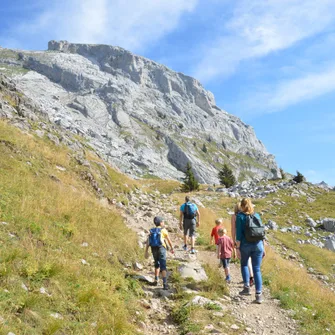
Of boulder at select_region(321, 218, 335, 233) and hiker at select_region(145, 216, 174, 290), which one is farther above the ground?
boulder at select_region(321, 218, 335, 233)

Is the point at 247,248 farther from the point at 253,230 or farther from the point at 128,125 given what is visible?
the point at 128,125

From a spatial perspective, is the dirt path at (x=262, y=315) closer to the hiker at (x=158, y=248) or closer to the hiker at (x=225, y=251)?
the hiker at (x=225, y=251)

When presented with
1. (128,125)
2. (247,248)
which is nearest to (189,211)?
(247,248)

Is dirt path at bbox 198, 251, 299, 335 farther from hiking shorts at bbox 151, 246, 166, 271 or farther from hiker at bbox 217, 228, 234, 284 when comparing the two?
hiking shorts at bbox 151, 246, 166, 271

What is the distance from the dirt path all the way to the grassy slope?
2698mm

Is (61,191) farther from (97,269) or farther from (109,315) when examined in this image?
(109,315)

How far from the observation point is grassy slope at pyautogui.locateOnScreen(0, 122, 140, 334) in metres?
5.05

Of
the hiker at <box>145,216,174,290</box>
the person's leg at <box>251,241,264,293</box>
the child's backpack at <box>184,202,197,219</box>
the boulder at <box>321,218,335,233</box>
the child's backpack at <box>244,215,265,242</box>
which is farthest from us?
the boulder at <box>321,218,335,233</box>

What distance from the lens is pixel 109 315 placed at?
5.66 metres

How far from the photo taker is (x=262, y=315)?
7.39 meters

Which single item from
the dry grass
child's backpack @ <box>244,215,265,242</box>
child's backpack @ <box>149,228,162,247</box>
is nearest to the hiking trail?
the dry grass

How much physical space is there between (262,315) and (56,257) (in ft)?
17.2

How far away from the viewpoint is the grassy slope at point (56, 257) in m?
5.05

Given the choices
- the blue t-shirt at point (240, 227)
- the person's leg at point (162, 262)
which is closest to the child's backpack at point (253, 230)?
the blue t-shirt at point (240, 227)
